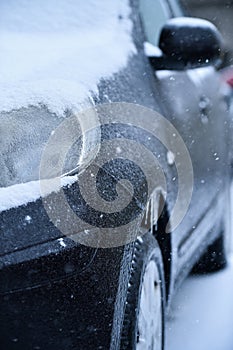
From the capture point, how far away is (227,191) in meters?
3.92

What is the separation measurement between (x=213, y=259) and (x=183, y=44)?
1426mm

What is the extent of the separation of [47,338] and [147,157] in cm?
69

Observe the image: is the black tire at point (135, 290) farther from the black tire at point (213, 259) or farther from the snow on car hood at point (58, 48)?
the black tire at point (213, 259)

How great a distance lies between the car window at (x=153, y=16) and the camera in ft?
10.6

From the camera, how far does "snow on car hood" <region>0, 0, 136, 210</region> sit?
68.8 inches

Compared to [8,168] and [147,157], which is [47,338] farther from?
[147,157]

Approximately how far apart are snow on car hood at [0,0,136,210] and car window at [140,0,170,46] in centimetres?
35

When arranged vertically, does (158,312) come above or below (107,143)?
below

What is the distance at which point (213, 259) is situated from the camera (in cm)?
393

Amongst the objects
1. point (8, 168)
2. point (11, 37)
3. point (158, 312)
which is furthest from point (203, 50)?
point (8, 168)

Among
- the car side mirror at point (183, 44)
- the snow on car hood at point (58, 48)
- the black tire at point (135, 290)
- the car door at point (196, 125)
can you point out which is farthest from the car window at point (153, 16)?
the black tire at point (135, 290)

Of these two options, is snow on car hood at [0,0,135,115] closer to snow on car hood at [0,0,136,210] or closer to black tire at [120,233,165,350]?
snow on car hood at [0,0,136,210]

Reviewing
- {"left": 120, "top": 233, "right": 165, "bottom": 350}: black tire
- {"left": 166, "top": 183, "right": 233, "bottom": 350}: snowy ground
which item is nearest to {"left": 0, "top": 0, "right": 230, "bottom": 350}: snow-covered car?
{"left": 120, "top": 233, "right": 165, "bottom": 350}: black tire

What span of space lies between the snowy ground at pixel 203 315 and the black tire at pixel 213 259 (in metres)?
0.04
